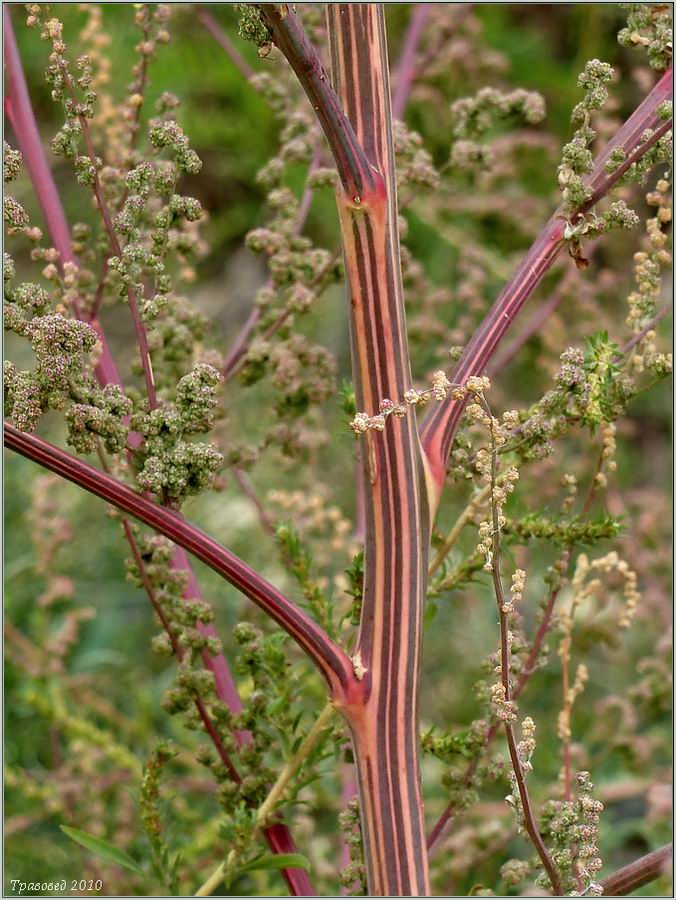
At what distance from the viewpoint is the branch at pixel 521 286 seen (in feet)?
2.74

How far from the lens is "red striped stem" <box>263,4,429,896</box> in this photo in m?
0.79

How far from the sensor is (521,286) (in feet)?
2.80

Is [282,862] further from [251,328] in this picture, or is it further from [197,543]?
[251,328]

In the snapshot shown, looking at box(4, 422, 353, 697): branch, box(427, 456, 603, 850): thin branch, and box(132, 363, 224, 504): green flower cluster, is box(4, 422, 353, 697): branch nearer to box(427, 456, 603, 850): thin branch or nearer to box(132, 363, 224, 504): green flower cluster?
box(132, 363, 224, 504): green flower cluster

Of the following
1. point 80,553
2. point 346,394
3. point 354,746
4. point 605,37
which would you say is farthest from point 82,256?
point 605,37

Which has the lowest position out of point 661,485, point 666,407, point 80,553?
point 80,553

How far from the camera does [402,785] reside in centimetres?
81

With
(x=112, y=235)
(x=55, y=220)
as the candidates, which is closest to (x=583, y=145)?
(x=112, y=235)

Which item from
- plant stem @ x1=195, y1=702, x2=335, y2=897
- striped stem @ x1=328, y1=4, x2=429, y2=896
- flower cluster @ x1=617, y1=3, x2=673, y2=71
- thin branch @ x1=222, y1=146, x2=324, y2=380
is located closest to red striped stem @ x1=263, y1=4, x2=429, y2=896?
striped stem @ x1=328, y1=4, x2=429, y2=896

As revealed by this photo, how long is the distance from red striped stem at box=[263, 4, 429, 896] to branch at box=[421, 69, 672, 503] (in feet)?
0.13

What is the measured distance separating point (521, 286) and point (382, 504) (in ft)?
0.64

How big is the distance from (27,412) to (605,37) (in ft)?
8.13

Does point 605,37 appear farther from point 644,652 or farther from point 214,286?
point 644,652

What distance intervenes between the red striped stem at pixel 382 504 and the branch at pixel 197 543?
2 cm
